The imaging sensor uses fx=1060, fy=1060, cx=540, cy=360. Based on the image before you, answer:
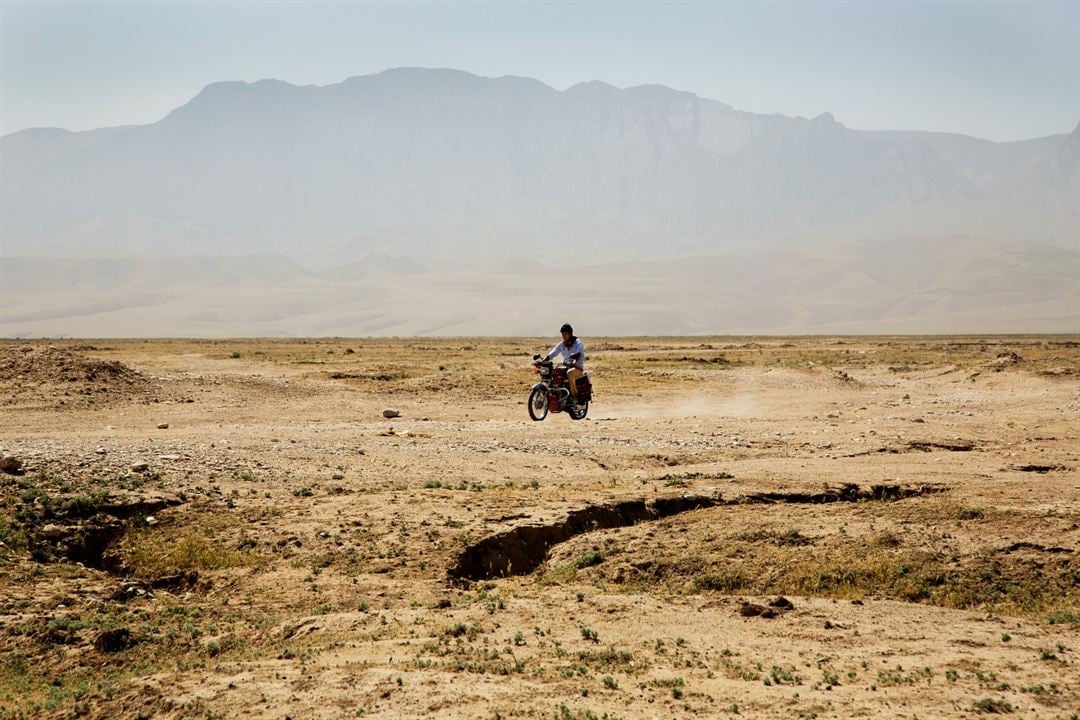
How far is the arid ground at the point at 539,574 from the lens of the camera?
8742 mm

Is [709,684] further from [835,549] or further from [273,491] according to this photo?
[273,491]

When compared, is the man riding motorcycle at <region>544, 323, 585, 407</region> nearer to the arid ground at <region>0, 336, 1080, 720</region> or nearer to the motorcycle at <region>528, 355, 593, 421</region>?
the motorcycle at <region>528, 355, 593, 421</region>

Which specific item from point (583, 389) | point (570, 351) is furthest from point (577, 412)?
point (570, 351)

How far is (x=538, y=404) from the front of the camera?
2497cm

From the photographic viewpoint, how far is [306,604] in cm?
1107

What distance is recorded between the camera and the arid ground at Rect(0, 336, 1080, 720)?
8742 mm

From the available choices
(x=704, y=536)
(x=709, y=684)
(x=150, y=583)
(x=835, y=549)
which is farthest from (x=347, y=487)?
(x=709, y=684)

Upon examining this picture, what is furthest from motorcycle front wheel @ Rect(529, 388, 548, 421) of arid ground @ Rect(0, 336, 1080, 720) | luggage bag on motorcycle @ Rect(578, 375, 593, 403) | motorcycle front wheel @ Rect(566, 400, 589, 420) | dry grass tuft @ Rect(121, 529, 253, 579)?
dry grass tuft @ Rect(121, 529, 253, 579)

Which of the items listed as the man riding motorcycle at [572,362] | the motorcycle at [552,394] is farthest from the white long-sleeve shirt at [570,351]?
the motorcycle at [552,394]

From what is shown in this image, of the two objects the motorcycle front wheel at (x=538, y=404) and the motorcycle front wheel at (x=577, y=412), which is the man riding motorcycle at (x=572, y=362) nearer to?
the motorcycle front wheel at (x=577, y=412)

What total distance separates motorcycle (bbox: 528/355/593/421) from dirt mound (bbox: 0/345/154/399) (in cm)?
1131

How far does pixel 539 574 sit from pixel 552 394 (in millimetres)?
12565

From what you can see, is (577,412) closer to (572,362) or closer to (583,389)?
(583,389)

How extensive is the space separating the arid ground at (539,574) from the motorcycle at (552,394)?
11.0ft
